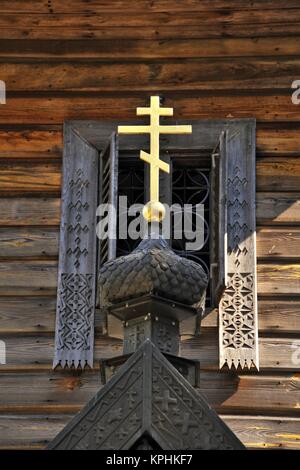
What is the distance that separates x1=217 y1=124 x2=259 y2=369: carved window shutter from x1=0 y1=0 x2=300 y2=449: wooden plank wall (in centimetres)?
8

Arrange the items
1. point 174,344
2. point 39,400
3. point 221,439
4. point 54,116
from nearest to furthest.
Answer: point 221,439
point 174,344
point 39,400
point 54,116

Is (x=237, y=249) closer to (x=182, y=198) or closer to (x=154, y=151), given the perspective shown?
(x=182, y=198)

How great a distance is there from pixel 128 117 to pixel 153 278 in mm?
3962

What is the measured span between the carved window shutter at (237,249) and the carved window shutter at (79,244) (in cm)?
74

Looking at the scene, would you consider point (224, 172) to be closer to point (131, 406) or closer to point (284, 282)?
point (284, 282)

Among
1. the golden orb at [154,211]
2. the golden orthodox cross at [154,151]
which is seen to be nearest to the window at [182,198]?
the golden orthodox cross at [154,151]

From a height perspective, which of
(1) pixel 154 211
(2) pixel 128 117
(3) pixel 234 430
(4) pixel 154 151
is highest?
(2) pixel 128 117

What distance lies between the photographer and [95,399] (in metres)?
6.93

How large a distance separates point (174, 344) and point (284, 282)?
346cm

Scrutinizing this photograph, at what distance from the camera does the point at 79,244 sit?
11.0 meters

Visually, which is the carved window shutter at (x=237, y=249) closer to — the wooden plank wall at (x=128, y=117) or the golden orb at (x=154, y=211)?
the wooden plank wall at (x=128, y=117)

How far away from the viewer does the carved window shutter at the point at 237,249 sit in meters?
10.6

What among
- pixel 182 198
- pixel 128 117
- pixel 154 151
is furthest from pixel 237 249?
pixel 154 151

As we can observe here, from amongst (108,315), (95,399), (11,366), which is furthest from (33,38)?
(95,399)
